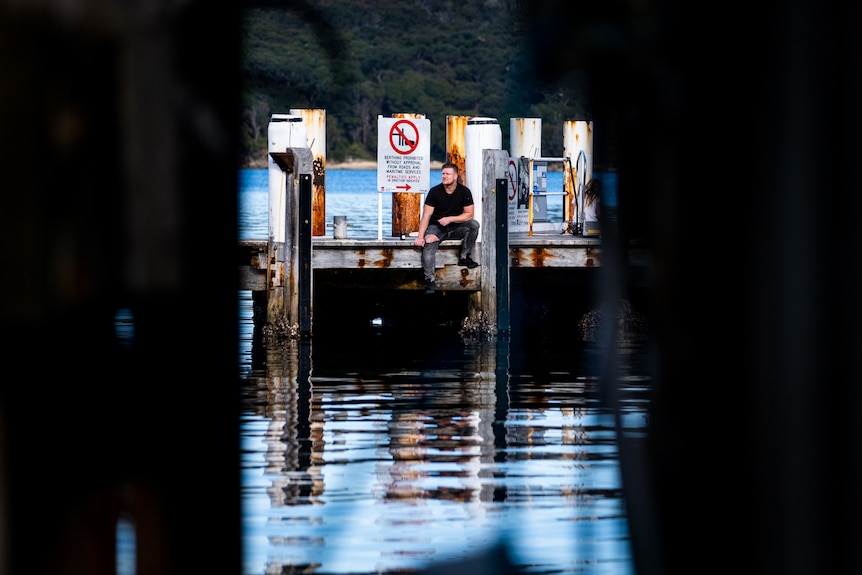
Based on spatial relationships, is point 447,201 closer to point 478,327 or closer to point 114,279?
point 478,327

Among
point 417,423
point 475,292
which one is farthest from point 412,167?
point 417,423

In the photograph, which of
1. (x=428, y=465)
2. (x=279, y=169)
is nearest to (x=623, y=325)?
(x=279, y=169)

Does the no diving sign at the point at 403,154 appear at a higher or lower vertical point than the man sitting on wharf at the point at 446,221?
higher

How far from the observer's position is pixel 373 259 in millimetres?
14758

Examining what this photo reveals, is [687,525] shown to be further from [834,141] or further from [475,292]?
[475,292]

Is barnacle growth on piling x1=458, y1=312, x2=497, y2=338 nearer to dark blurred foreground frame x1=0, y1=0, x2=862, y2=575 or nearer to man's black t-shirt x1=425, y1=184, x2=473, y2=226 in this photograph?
man's black t-shirt x1=425, y1=184, x2=473, y2=226

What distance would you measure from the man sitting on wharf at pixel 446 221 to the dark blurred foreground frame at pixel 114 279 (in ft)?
40.9

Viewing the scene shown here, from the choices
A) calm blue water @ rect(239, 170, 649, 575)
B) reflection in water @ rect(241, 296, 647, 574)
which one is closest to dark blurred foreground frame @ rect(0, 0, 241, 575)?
calm blue water @ rect(239, 170, 649, 575)

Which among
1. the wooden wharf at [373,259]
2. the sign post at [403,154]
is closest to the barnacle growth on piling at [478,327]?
the wooden wharf at [373,259]

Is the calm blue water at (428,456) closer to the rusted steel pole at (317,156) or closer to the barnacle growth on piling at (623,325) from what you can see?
the barnacle growth on piling at (623,325)

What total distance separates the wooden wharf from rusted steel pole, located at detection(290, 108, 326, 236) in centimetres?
134

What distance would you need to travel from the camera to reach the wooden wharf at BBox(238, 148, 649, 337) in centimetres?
1438

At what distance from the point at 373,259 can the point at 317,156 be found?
2255 millimetres

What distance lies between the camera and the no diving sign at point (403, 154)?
51.7 ft
